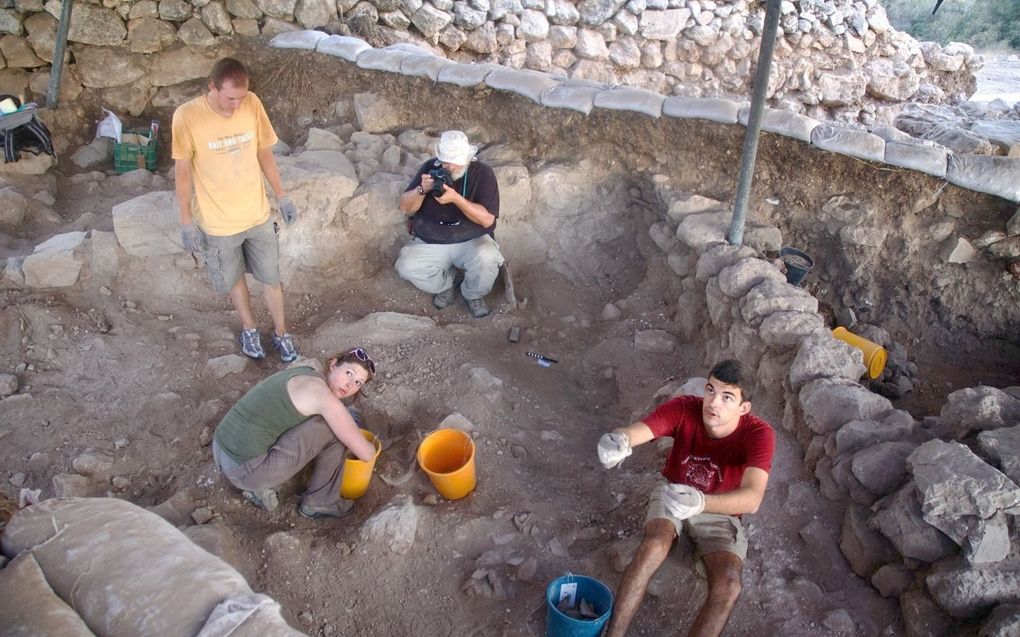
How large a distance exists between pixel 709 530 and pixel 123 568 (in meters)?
2.20

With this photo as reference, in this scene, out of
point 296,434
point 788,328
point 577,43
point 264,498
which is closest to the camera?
point 296,434

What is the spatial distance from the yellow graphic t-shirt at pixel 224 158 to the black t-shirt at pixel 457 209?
1.14 m

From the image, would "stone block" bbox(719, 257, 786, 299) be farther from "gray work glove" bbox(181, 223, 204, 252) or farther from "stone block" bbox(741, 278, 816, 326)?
"gray work glove" bbox(181, 223, 204, 252)

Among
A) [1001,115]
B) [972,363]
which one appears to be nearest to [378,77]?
[972,363]

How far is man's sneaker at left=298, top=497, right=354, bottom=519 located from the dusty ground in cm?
4

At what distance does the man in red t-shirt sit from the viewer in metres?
2.78

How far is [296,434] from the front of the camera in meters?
3.24

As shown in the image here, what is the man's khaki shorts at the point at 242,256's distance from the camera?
4180mm

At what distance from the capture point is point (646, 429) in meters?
3.09

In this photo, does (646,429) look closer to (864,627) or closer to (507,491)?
(507,491)

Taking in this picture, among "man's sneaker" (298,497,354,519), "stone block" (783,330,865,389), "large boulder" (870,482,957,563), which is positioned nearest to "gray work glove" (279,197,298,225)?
"man's sneaker" (298,497,354,519)

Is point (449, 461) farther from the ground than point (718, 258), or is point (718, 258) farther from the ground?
point (718, 258)

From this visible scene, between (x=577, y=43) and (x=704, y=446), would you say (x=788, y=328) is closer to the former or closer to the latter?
(x=704, y=446)

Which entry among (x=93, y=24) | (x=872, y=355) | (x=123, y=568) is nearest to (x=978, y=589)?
(x=872, y=355)
